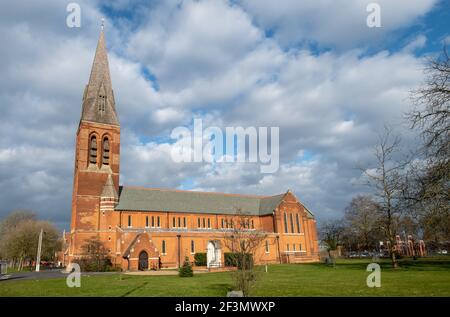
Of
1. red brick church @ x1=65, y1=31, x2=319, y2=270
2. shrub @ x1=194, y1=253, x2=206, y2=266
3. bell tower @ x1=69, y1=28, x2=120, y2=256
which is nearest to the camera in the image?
red brick church @ x1=65, y1=31, x2=319, y2=270

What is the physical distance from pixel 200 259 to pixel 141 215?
35.7 ft

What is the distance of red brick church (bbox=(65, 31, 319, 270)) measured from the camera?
46531 millimetres

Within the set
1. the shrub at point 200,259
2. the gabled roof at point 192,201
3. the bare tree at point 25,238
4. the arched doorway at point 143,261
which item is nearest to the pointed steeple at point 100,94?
the gabled roof at point 192,201

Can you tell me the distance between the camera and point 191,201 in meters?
58.8

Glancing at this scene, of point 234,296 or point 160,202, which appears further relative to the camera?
point 160,202

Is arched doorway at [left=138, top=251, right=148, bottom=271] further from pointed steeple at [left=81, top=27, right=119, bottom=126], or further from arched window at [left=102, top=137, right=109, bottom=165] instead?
pointed steeple at [left=81, top=27, right=119, bottom=126]

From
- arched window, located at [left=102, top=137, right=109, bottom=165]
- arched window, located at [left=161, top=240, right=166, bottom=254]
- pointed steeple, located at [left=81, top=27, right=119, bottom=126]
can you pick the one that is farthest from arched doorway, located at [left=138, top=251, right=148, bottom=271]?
pointed steeple, located at [left=81, top=27, right=119, bottom=126]

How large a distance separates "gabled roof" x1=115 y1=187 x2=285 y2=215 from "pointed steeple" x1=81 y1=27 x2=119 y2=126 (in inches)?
454

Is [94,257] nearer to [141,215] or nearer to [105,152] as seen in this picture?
[141,215]

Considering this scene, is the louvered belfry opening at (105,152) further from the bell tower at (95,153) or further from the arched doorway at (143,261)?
the arched doorway at (143,261)

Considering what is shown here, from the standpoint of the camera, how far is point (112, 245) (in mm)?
46531

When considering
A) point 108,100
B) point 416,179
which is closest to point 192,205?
point 108,100
